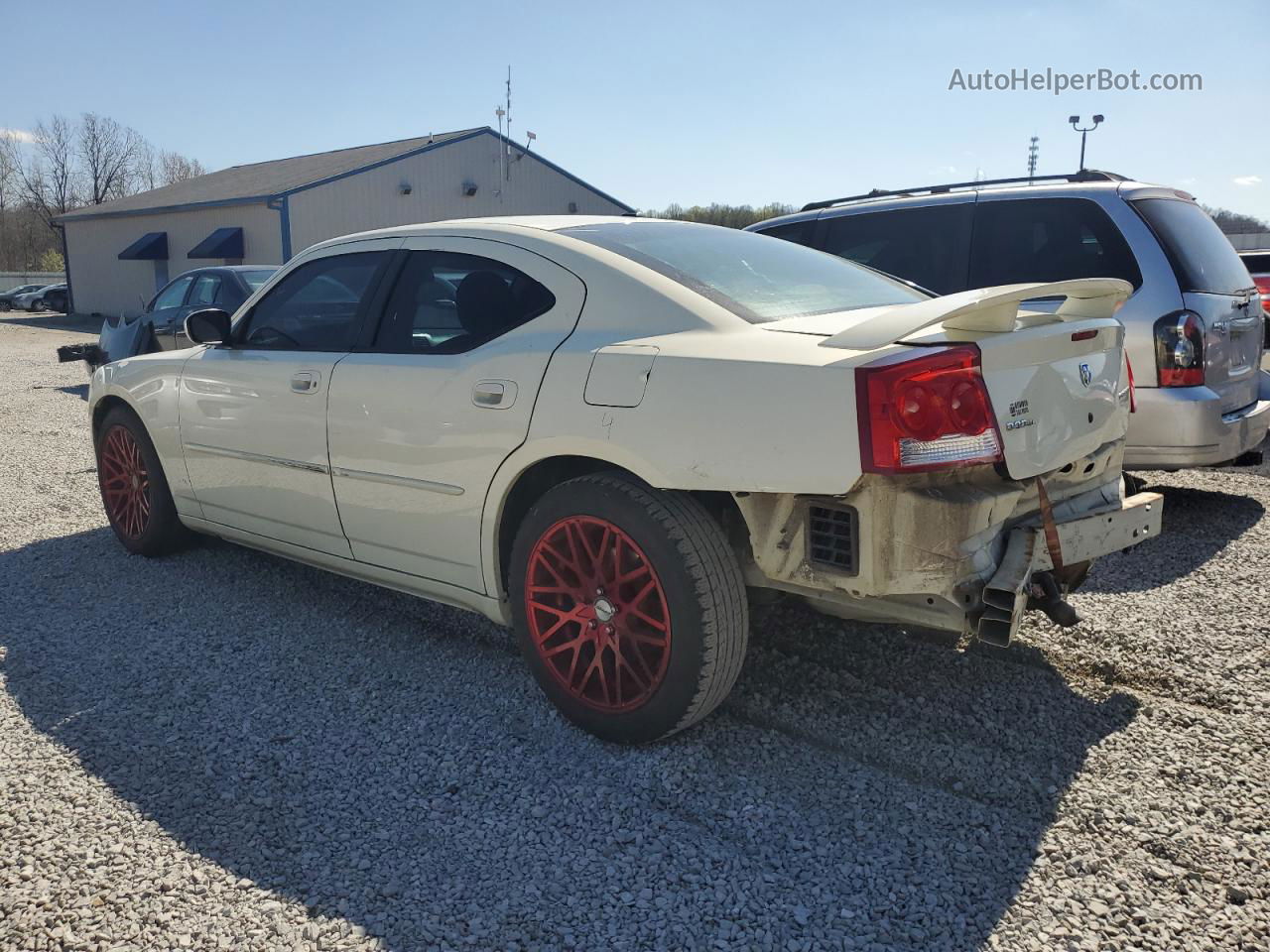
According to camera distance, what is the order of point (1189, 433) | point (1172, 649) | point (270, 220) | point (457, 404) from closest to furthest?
point (457, 404)
point (1172, 649)
point (1189, 433)
point (270, 220)

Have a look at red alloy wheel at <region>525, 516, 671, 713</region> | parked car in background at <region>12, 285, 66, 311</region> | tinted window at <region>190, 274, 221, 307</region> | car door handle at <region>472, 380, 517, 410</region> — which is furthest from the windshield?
parked car in background at <region>12, 285, 66, 311</region>

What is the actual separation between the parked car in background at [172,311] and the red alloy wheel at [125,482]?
5094 mm

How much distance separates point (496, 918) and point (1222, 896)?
168 centimetres

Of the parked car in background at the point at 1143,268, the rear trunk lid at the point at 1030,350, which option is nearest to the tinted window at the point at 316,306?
the rear trunk lid at the point at 1030,350

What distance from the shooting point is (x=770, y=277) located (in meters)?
3.42

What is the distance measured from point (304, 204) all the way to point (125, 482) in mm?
21200

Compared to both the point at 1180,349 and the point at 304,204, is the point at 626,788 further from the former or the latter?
the point at 304,204

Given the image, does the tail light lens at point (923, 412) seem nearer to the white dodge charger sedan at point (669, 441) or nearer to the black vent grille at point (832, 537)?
the white dodge charger sedan at point (669, 441)

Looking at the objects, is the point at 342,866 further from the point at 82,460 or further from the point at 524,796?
the point at 82,460

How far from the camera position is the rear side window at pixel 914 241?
5777 mm

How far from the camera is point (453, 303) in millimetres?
3551

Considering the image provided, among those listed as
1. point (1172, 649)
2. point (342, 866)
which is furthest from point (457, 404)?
point (1172, 649)

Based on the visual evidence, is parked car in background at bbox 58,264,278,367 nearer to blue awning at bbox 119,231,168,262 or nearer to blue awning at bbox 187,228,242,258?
blue awning at bbox 187,228,242,258

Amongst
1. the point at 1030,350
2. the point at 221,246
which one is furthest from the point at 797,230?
the point at 221,246
